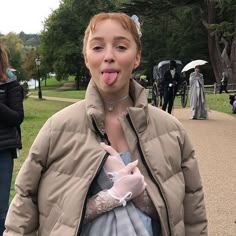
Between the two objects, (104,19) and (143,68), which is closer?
(104,19)

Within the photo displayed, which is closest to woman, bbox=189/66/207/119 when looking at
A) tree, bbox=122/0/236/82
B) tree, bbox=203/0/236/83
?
tree, bbox=122/0/236/82

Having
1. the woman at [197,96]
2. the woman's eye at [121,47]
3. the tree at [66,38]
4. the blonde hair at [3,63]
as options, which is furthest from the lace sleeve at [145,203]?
the tree at [66,38]

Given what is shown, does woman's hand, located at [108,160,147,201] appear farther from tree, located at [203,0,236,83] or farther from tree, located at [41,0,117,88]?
tree, located at [41,0,117,88]

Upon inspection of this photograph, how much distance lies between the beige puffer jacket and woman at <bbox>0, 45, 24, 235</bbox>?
1903 mm

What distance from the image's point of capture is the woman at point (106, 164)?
2109mm

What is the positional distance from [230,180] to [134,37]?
20.2 ft

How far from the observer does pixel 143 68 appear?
196 ft

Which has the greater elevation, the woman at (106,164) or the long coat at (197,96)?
the woman at (106,164)

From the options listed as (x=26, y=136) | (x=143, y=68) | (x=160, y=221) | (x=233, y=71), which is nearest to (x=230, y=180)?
(x=160, y=221)

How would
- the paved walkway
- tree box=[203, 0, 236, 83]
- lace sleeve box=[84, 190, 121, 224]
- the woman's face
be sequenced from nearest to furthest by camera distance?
lace sleeve box=[84, 190, 121, 224], the woman's face, the paved walkway, tree box=[203, 0, 236, 83]

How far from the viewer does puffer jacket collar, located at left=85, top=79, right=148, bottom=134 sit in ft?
7.25

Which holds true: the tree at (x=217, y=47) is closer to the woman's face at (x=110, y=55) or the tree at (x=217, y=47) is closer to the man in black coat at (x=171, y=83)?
the man in black coat at (x=171, y=83)

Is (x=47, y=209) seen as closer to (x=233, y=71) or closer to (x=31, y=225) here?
(x=31, y=225)

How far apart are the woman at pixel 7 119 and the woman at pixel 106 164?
6.26 ft
